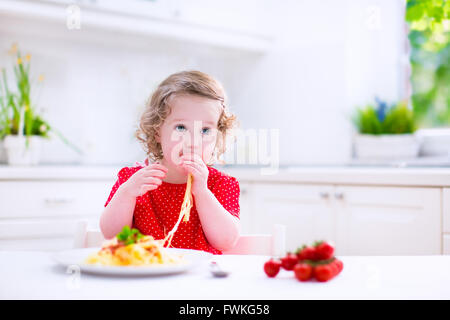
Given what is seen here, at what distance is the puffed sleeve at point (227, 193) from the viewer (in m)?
1.26

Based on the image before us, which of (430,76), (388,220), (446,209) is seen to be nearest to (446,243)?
(446,209)

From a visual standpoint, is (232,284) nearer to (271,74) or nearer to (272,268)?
(272,268)

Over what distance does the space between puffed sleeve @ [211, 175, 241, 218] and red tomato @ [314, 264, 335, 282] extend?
57cm

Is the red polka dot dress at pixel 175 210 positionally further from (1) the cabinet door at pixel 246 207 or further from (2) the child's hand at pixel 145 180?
(1) the cabinet door at pixel 246 207

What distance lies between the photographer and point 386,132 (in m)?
2.58

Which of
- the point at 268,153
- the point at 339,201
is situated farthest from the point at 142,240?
the point at 268,153

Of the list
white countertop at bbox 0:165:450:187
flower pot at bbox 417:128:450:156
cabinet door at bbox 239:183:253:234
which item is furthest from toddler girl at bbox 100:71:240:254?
flower pot at bbox 417:128:450:156

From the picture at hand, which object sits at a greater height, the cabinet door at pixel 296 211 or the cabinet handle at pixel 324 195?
the cabinet handle at pixel 324 195

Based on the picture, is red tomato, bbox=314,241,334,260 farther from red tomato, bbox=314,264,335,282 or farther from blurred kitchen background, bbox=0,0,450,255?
blurred kitchen background, bbox=0,0,450,255

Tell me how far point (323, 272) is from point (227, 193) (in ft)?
1.99

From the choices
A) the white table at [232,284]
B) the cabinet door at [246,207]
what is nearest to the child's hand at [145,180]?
the white table at [232,284]

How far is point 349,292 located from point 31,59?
231 centimetres

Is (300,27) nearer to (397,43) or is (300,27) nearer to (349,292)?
(397,43)
